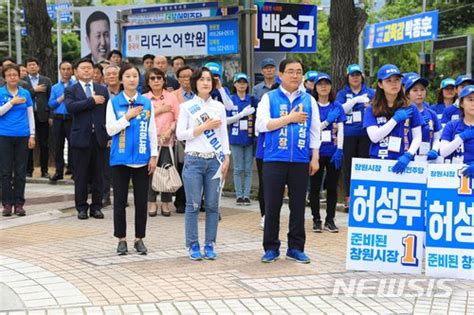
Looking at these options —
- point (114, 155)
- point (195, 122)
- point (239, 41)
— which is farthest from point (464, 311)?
point (239, 41)

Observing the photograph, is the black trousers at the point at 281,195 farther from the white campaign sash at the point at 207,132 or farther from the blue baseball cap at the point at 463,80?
the blue baseball cap at the point at 463,80

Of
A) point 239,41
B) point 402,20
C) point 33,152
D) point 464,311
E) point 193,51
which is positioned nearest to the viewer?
point 464,311

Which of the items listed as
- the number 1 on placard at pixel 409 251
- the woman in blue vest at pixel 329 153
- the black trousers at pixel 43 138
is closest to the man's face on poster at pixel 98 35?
the black trousers at pixel 43 138

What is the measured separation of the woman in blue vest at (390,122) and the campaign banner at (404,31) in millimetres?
24364

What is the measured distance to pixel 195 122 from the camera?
285 inches

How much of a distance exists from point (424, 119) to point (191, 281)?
342 cm

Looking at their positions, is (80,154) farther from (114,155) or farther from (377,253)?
(377,253)

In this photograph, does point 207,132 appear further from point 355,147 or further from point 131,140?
point 355,147

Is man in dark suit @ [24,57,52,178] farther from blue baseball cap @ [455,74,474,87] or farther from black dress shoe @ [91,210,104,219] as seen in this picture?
blue baseball cap @ [455,74,474,87]

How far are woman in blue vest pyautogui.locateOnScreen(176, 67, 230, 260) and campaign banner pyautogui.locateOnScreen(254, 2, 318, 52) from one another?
6.38 m

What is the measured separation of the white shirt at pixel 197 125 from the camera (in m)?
7.21

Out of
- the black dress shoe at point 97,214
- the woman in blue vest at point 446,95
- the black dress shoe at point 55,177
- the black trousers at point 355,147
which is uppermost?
the woman in blue vest at point 446,95

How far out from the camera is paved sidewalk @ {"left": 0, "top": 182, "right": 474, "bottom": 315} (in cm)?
556

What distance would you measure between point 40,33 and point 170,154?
26.2 feet
